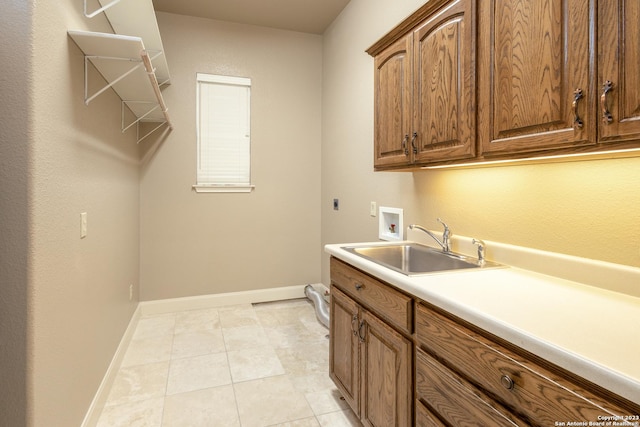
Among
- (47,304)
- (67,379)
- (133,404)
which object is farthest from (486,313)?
(133,404)

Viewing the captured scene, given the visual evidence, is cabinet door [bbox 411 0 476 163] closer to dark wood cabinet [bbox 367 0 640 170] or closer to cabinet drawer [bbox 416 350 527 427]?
dark wood cabinet [bbox 367 0 640 170]

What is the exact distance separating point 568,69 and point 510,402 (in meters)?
0.93

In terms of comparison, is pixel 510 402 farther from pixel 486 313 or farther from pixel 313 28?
pixel 313 28

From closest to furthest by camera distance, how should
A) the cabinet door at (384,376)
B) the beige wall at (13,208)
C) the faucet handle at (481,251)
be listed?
the beige wall at (13,208), the cabinet door at (384,376), the faucet handle at (481,251)

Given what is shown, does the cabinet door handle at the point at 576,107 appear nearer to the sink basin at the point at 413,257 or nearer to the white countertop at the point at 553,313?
the white countertop at the point at 553,313

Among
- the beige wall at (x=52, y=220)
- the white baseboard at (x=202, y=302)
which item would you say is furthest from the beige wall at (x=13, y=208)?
the white baseboard at (x=202, y=302)

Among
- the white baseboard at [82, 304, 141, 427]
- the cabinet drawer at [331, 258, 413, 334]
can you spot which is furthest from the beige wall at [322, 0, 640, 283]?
the white baseboard at [82, 304, 141, 427]

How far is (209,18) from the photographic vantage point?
3281mm

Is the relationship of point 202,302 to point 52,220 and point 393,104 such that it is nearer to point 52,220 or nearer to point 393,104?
point 52,220

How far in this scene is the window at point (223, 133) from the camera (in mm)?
3379

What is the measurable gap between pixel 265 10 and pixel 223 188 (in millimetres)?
1783

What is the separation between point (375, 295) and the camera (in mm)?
1450

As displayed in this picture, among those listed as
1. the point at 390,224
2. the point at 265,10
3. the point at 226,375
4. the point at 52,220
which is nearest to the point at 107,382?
the point at 226,375

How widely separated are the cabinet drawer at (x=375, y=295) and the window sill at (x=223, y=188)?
1909mm
